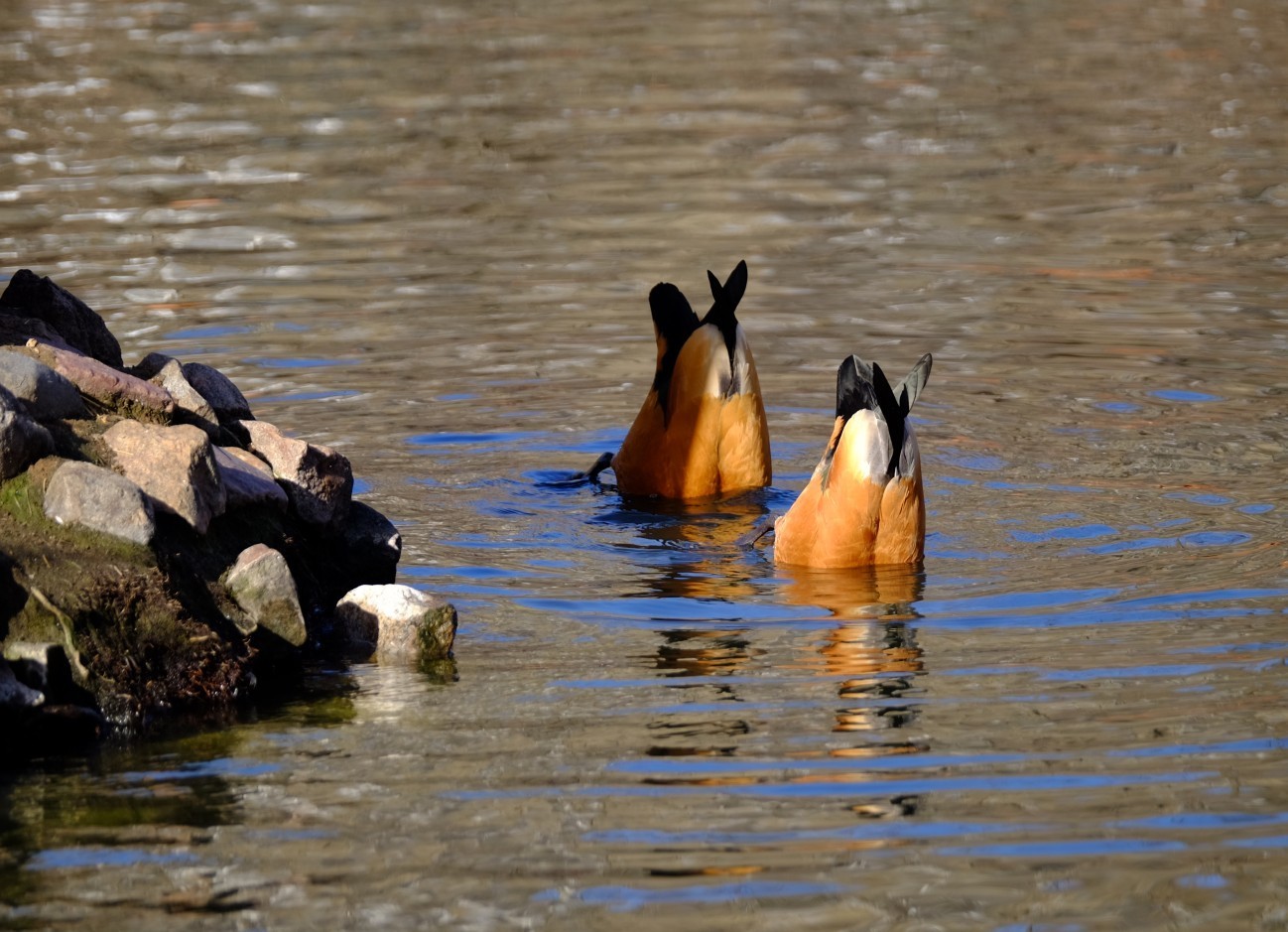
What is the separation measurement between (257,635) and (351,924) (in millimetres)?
2087

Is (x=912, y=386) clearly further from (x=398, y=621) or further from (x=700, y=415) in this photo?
(x=398, y=621)

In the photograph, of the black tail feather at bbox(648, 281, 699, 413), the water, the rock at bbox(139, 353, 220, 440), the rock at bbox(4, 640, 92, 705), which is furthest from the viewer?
the black tail feather at bbox(648, 281, 699, 413)

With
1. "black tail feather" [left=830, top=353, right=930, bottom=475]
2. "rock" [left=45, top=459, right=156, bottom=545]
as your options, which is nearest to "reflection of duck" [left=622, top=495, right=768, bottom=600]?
"black tail feather" [left=830, top=353, right=930, bottom=475]

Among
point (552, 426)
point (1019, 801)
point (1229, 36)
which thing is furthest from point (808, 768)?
point (1229, 36)

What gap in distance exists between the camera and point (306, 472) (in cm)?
710

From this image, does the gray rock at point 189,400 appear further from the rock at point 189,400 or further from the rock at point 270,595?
the rock at point 270,595

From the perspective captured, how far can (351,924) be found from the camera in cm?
449

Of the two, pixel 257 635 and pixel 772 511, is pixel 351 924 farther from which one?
pixel 772 511

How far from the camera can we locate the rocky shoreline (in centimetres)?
587

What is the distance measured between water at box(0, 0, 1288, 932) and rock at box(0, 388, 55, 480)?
1055mm

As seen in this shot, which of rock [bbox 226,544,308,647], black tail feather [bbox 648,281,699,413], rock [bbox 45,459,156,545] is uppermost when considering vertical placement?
black tail feather [bbox 648,281,699,413]

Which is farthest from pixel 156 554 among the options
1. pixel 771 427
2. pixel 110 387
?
pixel 771 427

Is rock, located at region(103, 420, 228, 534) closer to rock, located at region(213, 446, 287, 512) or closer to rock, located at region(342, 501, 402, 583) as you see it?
rock, located at region(213, 446, 287, 512)

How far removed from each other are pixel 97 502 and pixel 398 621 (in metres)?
1.10
